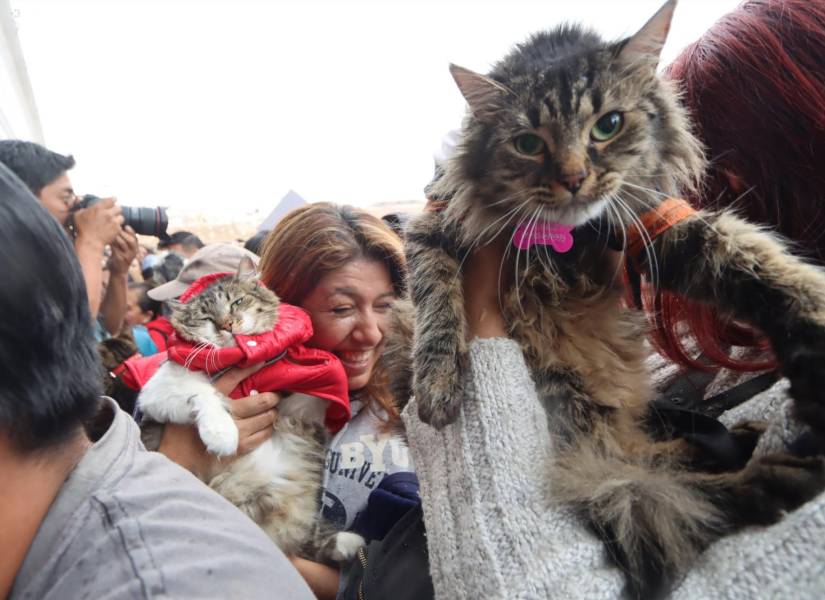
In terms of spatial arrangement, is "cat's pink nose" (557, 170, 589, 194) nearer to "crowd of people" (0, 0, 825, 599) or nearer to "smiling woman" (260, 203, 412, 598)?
"crowd of people" (0, 0, 825, 599)

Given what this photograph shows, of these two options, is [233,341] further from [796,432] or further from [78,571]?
[796,432]

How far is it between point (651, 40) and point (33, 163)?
2629 millimetres

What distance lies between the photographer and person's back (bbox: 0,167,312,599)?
64cm

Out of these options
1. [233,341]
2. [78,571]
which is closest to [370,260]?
[233,341]

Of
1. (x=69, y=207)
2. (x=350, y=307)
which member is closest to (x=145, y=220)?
(x=69, y=207)

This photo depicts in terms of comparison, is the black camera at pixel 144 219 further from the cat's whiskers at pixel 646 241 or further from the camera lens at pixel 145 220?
the cat's whiskers at pixel 646 241

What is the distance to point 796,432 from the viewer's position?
69 cm

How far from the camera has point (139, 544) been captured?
652 mm

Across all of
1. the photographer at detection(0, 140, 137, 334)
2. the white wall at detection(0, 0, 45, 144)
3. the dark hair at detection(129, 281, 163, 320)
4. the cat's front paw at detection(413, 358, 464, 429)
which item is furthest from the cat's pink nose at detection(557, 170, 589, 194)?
the white wall at detection(0, 0, 45, 144)

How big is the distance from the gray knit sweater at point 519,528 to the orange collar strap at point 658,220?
0.33 metres

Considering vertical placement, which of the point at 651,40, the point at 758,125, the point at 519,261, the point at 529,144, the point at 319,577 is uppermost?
the point at 651,40

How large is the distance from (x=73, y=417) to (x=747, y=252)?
1.17 m

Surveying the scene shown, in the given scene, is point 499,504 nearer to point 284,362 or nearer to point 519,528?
point 519,528

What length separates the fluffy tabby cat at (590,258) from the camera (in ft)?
2.63
